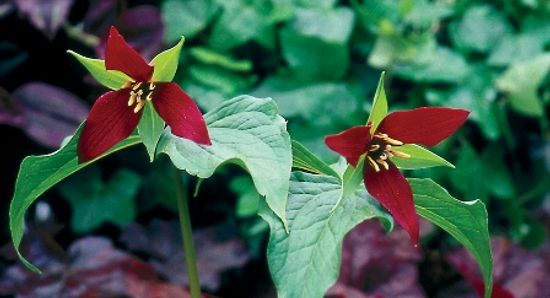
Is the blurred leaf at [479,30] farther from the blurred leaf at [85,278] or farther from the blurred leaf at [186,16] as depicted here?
the blurred leaf at [85,278]

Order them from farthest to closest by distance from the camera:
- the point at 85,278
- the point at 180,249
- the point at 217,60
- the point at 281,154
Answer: the point at 217,60
the point at 180,249
the point at 85,278
the point at 281,154

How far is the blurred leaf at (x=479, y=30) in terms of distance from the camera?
154cm

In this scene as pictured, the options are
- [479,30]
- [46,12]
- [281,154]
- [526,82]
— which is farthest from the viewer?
[479,30]

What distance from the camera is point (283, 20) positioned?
1.43m

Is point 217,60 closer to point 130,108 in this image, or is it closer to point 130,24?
point 130,24

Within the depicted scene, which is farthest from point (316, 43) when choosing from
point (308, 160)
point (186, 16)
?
point (308, 160)

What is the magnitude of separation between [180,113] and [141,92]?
1.2 inches

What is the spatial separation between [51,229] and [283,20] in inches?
23.8

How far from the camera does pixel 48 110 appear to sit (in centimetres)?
124

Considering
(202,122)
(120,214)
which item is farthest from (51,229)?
(202,122)

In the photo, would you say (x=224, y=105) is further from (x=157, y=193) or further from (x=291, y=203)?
(x=157, y=193)

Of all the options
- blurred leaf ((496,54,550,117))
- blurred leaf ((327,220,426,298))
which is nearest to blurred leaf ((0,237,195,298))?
blurred leaf ((327,220,426,298))

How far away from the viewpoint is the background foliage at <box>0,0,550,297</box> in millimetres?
1271

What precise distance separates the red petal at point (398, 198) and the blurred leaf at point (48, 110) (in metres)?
0.79
